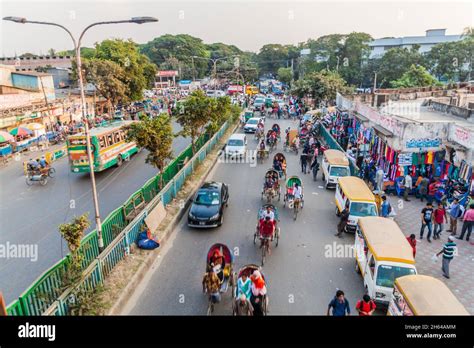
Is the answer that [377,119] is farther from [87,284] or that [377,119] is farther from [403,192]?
[87,284]

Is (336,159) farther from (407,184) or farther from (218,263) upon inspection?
(218,263)

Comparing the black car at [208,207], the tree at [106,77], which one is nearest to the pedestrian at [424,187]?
the black car at [208,207]

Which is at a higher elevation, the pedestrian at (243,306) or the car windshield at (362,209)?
the car windshield at (362,209)

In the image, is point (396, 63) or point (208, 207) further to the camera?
point (396, 63)

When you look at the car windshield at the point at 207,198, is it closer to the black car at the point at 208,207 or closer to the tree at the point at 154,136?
the black car at the point at 208,207

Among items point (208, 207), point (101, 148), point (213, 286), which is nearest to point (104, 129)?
point (101, 148)

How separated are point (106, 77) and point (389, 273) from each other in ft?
113

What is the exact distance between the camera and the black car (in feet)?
44.2

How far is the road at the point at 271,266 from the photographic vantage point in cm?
926

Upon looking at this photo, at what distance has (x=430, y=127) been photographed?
15609mm

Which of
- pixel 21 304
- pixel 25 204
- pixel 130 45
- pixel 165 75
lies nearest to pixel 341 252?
pixel 21 304

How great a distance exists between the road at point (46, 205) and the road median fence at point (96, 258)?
→ 73.8 inches

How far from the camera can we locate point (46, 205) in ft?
53.0

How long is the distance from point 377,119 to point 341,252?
10.3 metres
